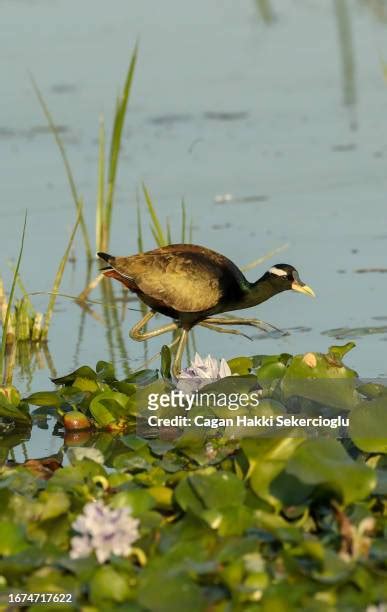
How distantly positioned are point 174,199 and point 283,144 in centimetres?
154

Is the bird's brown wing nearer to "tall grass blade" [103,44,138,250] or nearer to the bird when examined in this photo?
the bird

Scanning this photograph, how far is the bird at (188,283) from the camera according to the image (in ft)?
20.2

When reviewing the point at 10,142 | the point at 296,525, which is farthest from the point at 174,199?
the point at 296,525

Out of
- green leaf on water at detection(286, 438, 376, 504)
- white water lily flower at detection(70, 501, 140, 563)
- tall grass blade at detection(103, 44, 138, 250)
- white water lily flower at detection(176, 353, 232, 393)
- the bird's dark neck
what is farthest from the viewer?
tall grass blade at detection(103, 44, 138, 250)

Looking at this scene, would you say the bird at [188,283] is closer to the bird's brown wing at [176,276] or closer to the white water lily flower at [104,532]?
the bird's brown wing at [176,276]

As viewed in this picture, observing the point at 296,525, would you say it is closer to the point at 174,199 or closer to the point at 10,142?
the point at 174,199

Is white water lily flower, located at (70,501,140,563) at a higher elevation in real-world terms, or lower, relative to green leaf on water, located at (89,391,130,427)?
higher

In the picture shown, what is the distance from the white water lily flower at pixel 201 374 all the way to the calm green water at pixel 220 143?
1023mm

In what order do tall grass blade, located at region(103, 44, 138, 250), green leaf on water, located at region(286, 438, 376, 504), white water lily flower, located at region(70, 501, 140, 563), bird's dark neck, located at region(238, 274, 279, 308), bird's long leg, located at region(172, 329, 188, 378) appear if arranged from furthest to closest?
tall grass blade, located at region(103, 44, 138, 250) → bird's dark neck, located at region(238, 274, 279, 308) → bird's long leg, located at region(172, 329, 188, 378) → green leaf on water, located at region(286, 438, 376, 504) → white water lily flower, located at region(70, 501, 140, 563)

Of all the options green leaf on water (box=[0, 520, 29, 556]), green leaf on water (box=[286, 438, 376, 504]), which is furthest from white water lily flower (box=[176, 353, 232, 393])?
green leaf on water (box=[0, 520, 29, 556])

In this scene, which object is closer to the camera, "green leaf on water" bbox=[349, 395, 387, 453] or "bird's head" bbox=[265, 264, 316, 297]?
"green leaf on water" bbox=[349, 395, 387, 453]

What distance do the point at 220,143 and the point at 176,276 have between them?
4105mm

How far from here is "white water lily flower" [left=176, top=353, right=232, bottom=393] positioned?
16.9 feet

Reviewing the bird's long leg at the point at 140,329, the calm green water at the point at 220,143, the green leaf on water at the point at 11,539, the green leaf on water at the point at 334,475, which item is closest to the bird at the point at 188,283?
the bird's long leg at the point at 140,329
